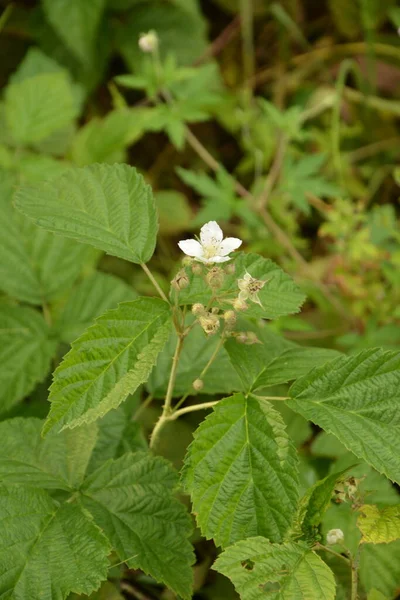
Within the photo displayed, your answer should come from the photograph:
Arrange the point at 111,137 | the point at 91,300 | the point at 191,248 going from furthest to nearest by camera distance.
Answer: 1. the point at 111,137
2. the point at 91,300
3. the point at 191,248

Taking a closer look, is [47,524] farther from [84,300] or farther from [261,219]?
[261,219]

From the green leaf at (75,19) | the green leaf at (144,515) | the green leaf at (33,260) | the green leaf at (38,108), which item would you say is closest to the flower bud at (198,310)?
the green leaf at (144,515)

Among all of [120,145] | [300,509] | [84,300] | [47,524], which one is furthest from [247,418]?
[120,145]

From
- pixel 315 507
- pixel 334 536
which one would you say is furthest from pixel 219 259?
pixel 334 536

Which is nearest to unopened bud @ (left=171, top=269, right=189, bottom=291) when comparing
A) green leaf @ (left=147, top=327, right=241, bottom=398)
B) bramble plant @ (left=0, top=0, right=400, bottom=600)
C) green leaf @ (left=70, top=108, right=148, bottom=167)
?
bramble plant @ (left=0, top=0, right=400, bottom=600)

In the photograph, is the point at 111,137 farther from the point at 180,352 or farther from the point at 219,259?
the point at 219,259

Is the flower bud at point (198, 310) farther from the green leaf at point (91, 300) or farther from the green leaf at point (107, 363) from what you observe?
the green leaf at point (91, 300)
